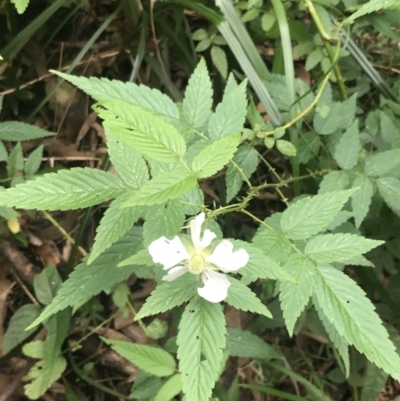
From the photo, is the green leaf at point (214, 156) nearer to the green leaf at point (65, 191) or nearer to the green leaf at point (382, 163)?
the green leaf at point (65, 191)

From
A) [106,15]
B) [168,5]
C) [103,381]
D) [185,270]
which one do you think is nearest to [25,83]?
[106,15]

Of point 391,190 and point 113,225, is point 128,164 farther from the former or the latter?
point 391,190

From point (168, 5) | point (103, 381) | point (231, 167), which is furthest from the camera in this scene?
point (103, 381)

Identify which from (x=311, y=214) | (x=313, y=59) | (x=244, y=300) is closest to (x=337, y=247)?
(x=311, y=214)

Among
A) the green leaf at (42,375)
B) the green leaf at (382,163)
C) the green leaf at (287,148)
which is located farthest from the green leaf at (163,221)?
the green leaf at (42,375)

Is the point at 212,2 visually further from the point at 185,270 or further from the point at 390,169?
the point at 185,270

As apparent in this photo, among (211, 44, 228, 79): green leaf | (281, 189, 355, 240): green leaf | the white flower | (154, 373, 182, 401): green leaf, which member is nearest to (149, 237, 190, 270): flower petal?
the white flower
